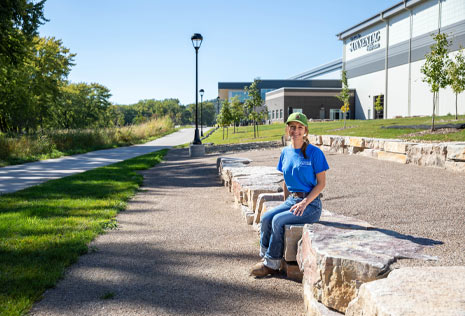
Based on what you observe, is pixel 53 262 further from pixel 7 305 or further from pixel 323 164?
pixel 323 164

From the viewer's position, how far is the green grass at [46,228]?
346cm

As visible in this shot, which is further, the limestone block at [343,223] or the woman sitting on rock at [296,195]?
the woman sitting on rock at [296,195]

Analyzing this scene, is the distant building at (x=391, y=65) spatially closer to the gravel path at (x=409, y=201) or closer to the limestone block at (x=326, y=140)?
the limestone block at (x=326, y=140)

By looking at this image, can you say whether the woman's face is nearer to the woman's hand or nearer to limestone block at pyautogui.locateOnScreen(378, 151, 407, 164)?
the woman's hand

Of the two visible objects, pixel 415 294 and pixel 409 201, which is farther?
pixel 409 201

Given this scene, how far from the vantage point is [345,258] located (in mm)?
2637

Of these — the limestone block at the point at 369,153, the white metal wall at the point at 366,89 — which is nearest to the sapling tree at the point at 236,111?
the white metal wall at the point at 366,89

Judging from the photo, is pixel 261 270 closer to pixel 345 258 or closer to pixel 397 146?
pixel 345 258

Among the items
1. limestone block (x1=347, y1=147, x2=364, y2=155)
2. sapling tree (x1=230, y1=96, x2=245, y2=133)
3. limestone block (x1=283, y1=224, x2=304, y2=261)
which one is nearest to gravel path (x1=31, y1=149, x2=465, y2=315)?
limestone block (x1=283, y1=224, x2=304, y2=261)

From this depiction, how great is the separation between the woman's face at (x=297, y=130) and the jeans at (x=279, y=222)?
575 millimetres

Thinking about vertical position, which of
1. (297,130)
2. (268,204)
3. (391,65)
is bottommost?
(268,204)

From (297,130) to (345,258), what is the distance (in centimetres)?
148

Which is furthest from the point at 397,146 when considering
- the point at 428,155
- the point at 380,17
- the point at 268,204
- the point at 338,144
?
the point at 380,17

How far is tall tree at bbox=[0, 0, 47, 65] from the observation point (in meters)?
13.8
